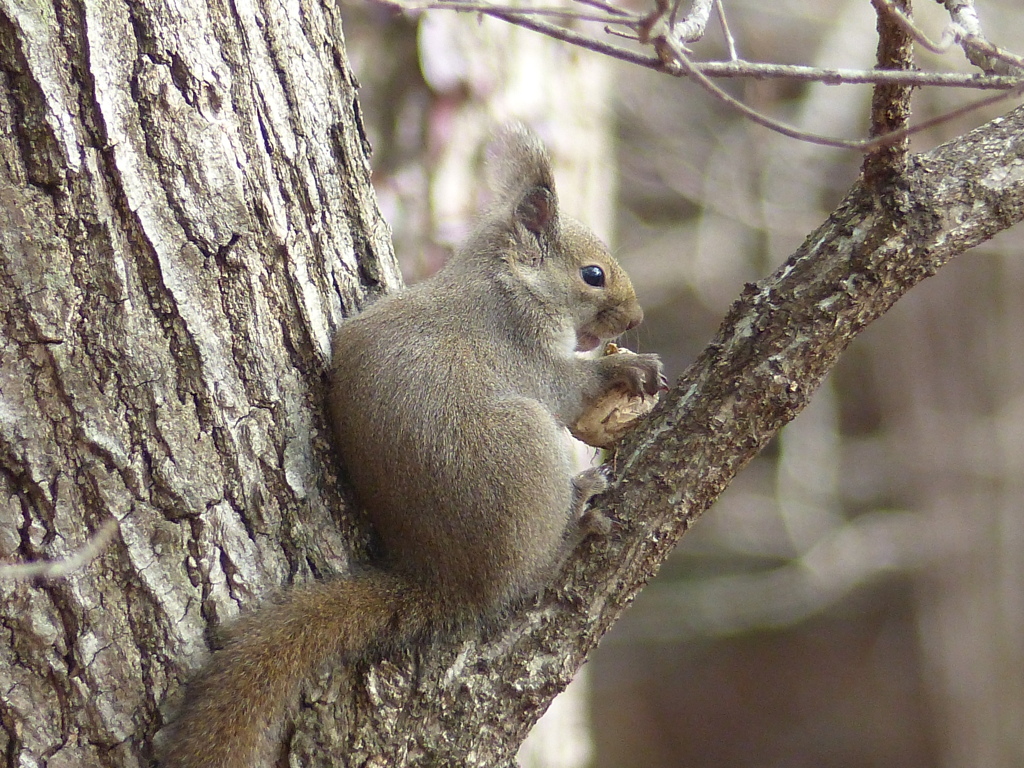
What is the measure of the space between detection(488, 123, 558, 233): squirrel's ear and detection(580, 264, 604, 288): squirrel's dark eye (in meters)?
0.16

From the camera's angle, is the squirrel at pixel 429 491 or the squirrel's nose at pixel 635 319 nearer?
the squirrel at pixel 429 491

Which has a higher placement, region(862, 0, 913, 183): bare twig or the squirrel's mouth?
region(862, 0, 913, 183): bare twig

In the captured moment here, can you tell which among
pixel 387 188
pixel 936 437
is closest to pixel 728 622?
pixel 936 437

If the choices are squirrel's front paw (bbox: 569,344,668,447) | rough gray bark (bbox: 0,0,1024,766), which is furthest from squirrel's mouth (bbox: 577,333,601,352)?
rough gray bark (bbox: 0,0,1024,766)

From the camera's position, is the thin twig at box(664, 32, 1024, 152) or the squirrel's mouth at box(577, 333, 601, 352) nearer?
the thin twig at box(664, 32, 1024, 152)

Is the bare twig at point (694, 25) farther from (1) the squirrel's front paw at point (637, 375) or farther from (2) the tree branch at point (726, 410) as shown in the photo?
(1) the squirrel's front paw at point (637, 375)

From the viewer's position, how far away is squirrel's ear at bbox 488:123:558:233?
265cm

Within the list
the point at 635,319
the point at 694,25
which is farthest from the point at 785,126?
the point at 635,319

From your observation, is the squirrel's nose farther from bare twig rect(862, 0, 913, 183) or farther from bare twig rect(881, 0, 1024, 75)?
bare twig rect(881, 0, 1024, 75)

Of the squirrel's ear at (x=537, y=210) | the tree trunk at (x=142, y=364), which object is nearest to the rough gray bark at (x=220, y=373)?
the tree trunk at (x=142, y=364)

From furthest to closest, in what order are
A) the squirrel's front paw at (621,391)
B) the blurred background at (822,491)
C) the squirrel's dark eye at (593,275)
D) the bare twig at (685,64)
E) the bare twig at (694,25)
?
1. the blurred background at (822,491)
2. the squirrel's dark eye at (593,275)
3. the squirrel's front paw at (621,391)
4. the bare twig at (694,25)
5. the bare twig at (685,64)

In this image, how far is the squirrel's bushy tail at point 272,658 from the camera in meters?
1.74

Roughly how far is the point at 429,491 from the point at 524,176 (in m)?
1.00

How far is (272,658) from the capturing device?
1.81m
